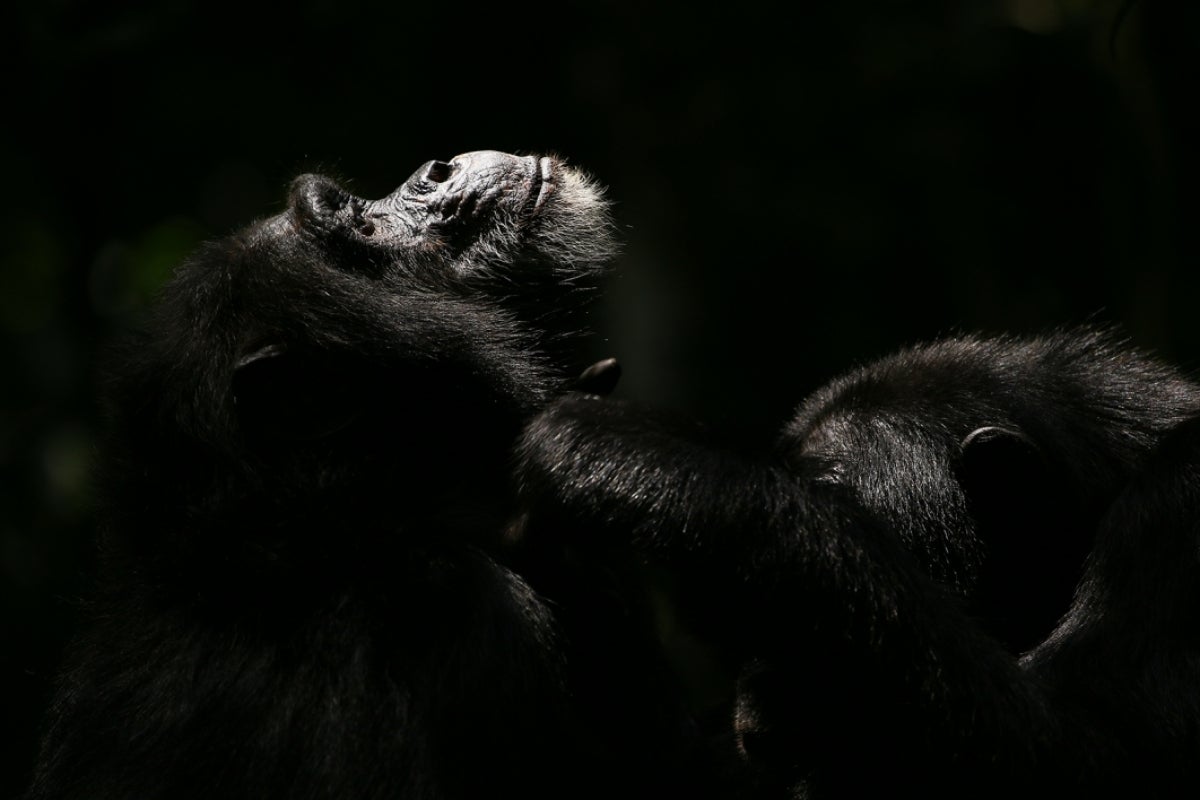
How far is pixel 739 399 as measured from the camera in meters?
9.12

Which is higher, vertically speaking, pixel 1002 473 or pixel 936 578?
pixel 1002 473

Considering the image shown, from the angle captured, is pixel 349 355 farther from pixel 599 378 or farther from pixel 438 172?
pixel 438 172

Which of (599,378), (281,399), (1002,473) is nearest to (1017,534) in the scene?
(1002,473)

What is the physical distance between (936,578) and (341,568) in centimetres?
138

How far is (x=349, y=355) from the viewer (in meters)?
3.68

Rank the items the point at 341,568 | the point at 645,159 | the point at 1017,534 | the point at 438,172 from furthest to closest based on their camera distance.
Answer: the point at 645,159
the point at 438,172
the point at 1017,534
the point at 341,568

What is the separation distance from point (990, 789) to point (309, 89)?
6048mm

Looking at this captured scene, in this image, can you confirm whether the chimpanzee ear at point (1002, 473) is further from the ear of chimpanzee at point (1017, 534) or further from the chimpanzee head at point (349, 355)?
the chimpanzee head at point (349, 355)

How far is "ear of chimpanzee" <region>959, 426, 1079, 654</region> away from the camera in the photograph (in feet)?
12.0

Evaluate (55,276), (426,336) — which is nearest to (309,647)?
(426,336)

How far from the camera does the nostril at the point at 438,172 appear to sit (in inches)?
167

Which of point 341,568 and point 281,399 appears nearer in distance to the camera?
point 341,568

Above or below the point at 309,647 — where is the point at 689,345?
below

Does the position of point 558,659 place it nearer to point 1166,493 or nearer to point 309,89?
point 1166,493
